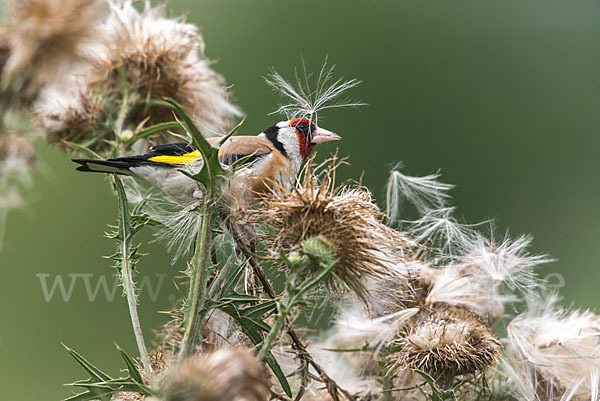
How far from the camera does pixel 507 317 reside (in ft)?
5.62

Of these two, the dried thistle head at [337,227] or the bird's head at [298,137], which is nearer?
the dried thistle head at [337,227]

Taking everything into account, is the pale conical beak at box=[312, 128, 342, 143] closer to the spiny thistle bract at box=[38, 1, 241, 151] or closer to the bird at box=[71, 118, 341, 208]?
the bird at box=[71, 118, 341, 208]

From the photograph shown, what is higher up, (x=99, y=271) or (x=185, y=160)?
(x=185, y=160)

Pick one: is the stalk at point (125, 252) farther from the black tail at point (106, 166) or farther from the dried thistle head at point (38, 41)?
the dried thistle head at point (38, 41)

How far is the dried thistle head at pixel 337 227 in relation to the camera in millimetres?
1229

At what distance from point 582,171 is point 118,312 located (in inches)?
131

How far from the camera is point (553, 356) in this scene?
1587mm

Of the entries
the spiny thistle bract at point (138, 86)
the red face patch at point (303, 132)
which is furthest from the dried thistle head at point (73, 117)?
the red face patch at point (303, 132)

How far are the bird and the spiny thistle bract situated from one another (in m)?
0.30

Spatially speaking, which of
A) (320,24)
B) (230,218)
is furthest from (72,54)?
(320,24)

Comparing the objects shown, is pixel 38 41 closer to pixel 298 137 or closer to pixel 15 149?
pixel 15 149

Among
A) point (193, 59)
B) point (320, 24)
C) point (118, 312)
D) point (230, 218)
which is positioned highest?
point (320, 24)

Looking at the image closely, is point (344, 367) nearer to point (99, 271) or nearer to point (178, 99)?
point (178, 99)

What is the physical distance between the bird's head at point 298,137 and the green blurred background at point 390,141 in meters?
1.27
